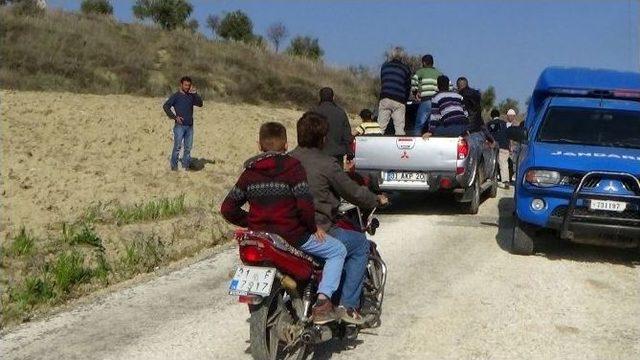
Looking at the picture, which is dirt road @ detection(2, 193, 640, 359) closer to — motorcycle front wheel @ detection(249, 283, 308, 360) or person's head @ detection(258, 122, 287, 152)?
motorcycle front wheel @ detection(249, 283, 308, 360)

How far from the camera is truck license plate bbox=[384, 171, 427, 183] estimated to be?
12.5 metres

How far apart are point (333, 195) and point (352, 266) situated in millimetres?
552

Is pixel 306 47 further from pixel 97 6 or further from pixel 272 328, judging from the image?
pixel 272 328

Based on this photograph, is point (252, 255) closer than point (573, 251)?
Yes

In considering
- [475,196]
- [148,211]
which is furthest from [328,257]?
[475,196]

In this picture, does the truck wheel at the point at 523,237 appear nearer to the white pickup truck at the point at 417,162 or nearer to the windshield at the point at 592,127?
the windshield at the point at 592,127

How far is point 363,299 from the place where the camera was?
636 centimetres

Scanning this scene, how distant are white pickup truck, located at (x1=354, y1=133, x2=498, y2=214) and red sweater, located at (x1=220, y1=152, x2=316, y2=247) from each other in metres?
7.06

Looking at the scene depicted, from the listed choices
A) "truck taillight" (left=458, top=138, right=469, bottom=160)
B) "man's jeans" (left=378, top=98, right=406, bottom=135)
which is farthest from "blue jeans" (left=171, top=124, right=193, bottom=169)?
"truck taillight" (left=458, top=138, right=469, bottom=160)

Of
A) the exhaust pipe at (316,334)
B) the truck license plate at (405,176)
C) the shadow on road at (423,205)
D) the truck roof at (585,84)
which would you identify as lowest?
the shadow on road at (423,205)

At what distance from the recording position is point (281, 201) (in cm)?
544

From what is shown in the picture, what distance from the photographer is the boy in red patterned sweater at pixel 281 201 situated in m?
5.43

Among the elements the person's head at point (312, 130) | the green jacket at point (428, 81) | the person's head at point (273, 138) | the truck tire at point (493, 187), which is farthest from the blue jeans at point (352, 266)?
the green jacket at point (428, 81)

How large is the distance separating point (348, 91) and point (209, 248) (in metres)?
37.6
